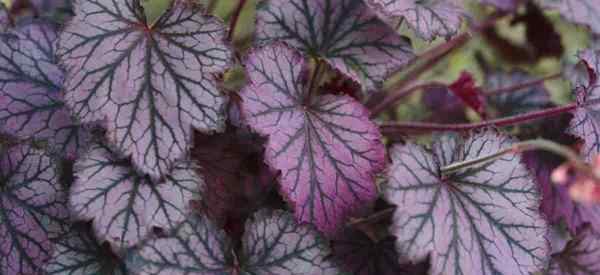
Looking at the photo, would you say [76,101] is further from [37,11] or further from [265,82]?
[37,11]

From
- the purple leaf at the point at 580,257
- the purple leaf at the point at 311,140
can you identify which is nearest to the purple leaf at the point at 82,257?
the purple leaf at the point at 311,140

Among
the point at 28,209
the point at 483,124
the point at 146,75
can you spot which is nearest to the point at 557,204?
the point at 483,124

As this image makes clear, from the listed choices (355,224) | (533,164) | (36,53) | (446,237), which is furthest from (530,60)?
(36,53)

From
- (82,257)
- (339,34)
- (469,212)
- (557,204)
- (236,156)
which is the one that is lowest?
(82,257)

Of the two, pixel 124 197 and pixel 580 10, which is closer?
pixel 124 197

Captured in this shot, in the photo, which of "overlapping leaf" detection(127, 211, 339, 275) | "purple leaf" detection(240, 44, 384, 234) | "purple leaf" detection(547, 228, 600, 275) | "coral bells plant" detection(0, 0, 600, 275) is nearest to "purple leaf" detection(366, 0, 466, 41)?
"coral bells plant" detection(0, 0, 600, 275)

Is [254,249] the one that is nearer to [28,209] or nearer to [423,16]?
[28,209]

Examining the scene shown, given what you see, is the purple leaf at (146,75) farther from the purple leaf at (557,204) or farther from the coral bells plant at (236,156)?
the purple leaf at (557,204)
